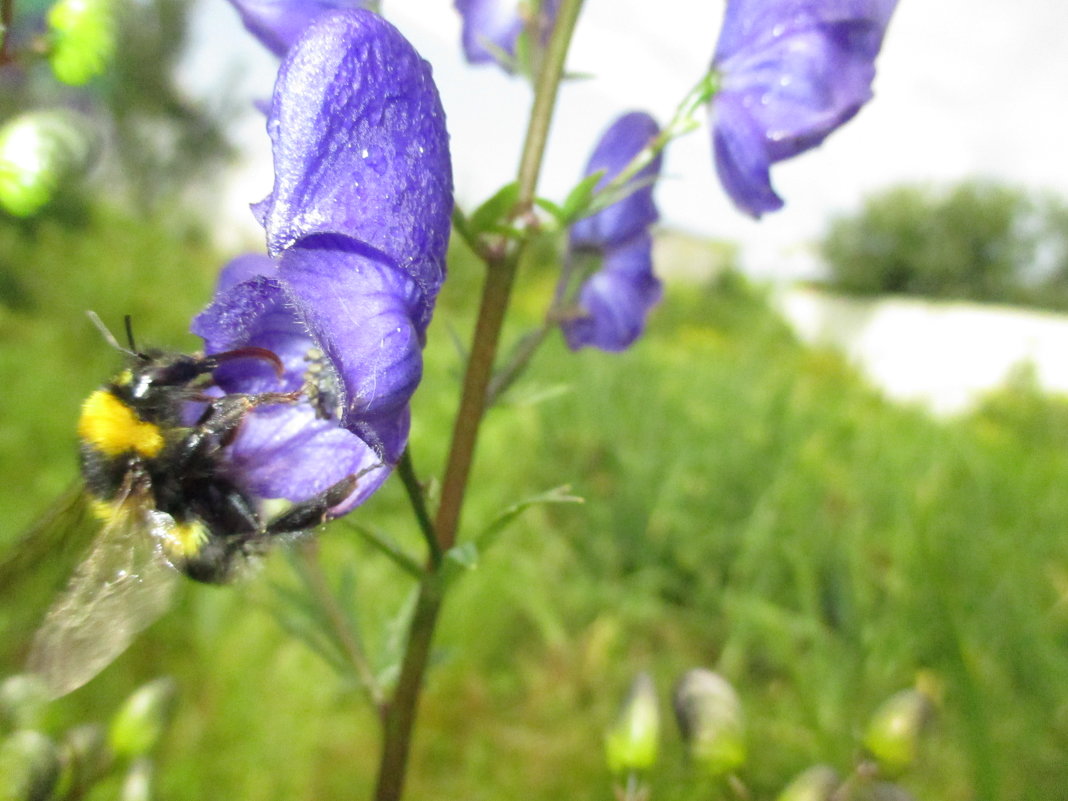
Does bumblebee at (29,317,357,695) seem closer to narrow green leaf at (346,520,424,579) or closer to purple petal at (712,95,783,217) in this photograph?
narrow green leaf at (346,520,424,579)

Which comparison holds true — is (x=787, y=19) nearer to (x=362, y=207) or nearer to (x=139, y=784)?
(x=362, y=207)

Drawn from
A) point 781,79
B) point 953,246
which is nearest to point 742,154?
point 781,79

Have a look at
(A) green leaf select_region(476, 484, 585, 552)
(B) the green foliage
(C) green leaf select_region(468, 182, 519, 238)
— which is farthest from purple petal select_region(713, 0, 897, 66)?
(B) the green foliage

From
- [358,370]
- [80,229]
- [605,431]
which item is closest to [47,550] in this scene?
[358,370]

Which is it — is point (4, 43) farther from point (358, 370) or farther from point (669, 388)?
point (669, 388)

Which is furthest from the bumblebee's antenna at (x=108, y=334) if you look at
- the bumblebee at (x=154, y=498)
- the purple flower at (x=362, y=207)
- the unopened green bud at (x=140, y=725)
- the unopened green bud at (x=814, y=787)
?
the unopened green bud at (x=814, y=787)

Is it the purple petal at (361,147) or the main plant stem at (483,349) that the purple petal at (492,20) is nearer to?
the main plant stem at (483,349)
